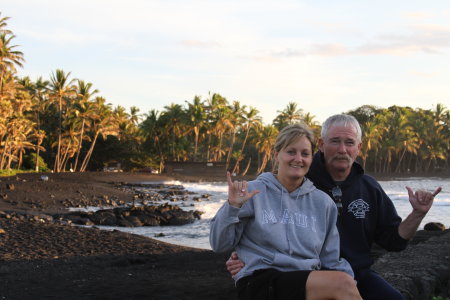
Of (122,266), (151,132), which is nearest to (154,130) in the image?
(151,132)

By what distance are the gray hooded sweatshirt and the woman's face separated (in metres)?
0.08

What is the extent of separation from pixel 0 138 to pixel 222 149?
3945cm

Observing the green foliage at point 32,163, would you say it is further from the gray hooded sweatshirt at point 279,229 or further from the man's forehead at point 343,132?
the gray hooded sweatshirt at point 279,229

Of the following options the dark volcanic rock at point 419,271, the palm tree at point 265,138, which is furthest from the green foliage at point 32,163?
the dark volcanic rock at point 419,271

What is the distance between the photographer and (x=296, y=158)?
11.0ft

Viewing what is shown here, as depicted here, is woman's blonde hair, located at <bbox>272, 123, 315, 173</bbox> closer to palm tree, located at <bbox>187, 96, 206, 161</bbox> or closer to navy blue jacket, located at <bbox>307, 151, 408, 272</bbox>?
navy blue jacket, located at <bbox>307, 151, 408, 272</bbox>

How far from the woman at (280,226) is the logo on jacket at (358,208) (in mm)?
424

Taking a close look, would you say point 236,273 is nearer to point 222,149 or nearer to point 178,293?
point 178,293

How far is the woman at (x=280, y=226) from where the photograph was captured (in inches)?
126

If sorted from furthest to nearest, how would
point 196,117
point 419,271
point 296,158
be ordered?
point 196,117 → point 419,271 → point 296,158

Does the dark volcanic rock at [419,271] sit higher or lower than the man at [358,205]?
lower

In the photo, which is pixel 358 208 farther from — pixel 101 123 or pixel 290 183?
pixel 101 123

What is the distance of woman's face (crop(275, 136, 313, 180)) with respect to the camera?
132 inches

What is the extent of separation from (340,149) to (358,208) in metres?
0.42
